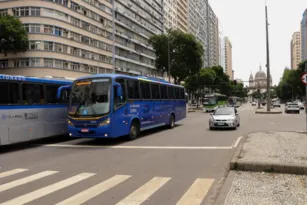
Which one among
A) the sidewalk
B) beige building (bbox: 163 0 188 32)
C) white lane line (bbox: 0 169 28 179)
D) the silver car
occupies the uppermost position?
beige building (bbox: 163 0 188 32)

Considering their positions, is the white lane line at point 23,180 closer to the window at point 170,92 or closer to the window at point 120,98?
the window at point 120,98

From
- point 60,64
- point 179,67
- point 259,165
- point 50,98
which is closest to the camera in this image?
point 259,165

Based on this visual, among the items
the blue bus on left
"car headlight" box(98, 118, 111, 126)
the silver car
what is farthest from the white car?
"car headlight" box(98, 118, 111, 126)

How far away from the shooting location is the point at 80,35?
2263 inches

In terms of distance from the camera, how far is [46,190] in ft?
21.2

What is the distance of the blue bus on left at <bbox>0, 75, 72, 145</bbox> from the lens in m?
11.8

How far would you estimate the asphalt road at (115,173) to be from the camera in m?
5.93

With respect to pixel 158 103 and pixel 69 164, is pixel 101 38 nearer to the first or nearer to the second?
pixel 158 103

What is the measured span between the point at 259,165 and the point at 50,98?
987cm

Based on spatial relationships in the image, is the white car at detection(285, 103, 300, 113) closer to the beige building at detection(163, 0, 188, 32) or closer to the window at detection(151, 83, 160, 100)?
the window at detection(151, 83, 160, 100)

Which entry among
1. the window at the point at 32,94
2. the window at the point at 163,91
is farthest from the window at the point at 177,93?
the window at the point at 32,94

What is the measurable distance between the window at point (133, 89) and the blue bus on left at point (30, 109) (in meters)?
2.96

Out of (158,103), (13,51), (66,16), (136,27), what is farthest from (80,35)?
(158,103)

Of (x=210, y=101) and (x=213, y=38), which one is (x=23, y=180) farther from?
(x=213, y=38)
